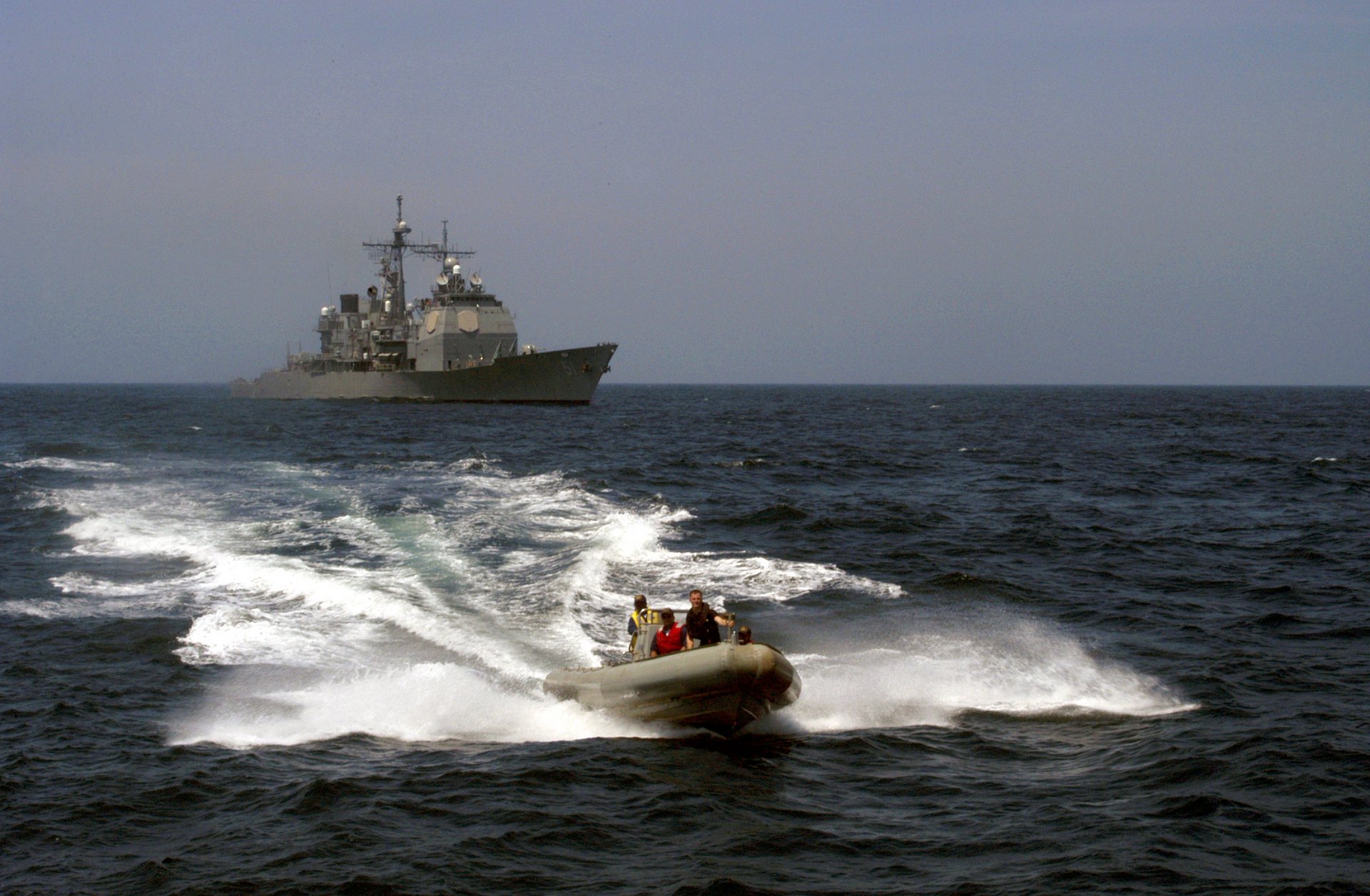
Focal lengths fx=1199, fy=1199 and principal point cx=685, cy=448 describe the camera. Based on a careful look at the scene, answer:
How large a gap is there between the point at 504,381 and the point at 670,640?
72.7 m

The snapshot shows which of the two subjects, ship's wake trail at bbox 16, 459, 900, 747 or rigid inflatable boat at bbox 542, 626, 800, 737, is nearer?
rigid inflatable boat at bbox 542, 626, 800, 737

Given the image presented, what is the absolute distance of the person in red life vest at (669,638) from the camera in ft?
48.1

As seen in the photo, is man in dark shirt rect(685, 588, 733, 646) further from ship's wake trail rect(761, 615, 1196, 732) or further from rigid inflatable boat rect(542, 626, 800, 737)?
ship's wake trail rect(761, 615, 1196, 732)

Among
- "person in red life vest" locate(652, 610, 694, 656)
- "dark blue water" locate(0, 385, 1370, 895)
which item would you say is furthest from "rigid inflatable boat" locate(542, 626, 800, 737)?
"dark blue water" locate(0, 385, 1370, 895)

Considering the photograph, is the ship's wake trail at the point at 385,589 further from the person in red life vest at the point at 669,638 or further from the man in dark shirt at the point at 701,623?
the man in dark shirt at the point at 701,623

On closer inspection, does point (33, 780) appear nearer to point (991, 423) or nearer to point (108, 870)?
point (108, 870)

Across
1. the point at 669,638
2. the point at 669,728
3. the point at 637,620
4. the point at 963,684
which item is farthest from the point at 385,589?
the point at 963,684

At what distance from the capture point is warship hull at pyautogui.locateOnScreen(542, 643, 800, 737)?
44.5 ft

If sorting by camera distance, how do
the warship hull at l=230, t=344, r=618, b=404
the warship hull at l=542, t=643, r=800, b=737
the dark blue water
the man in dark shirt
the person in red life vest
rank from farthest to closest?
the warship hull at l=230, t=344, r=618, b=404
the person in red life vest
the man in dark shirt
the warship hull at l=542, t=643, r=800, b=737
the dark blue water

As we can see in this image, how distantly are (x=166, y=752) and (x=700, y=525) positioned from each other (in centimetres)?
1729

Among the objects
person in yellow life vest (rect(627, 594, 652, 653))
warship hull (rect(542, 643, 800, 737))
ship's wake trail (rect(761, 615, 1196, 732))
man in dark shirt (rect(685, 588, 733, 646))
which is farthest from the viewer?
person in yellow life vest (rect(627, 594, 652, 653))

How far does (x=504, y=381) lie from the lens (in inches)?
3381

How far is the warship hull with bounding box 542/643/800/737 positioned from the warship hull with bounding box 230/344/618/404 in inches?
2783

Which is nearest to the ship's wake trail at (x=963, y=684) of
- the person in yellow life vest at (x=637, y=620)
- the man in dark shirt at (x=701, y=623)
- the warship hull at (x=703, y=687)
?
the warship hull at (x=703, y=687)
